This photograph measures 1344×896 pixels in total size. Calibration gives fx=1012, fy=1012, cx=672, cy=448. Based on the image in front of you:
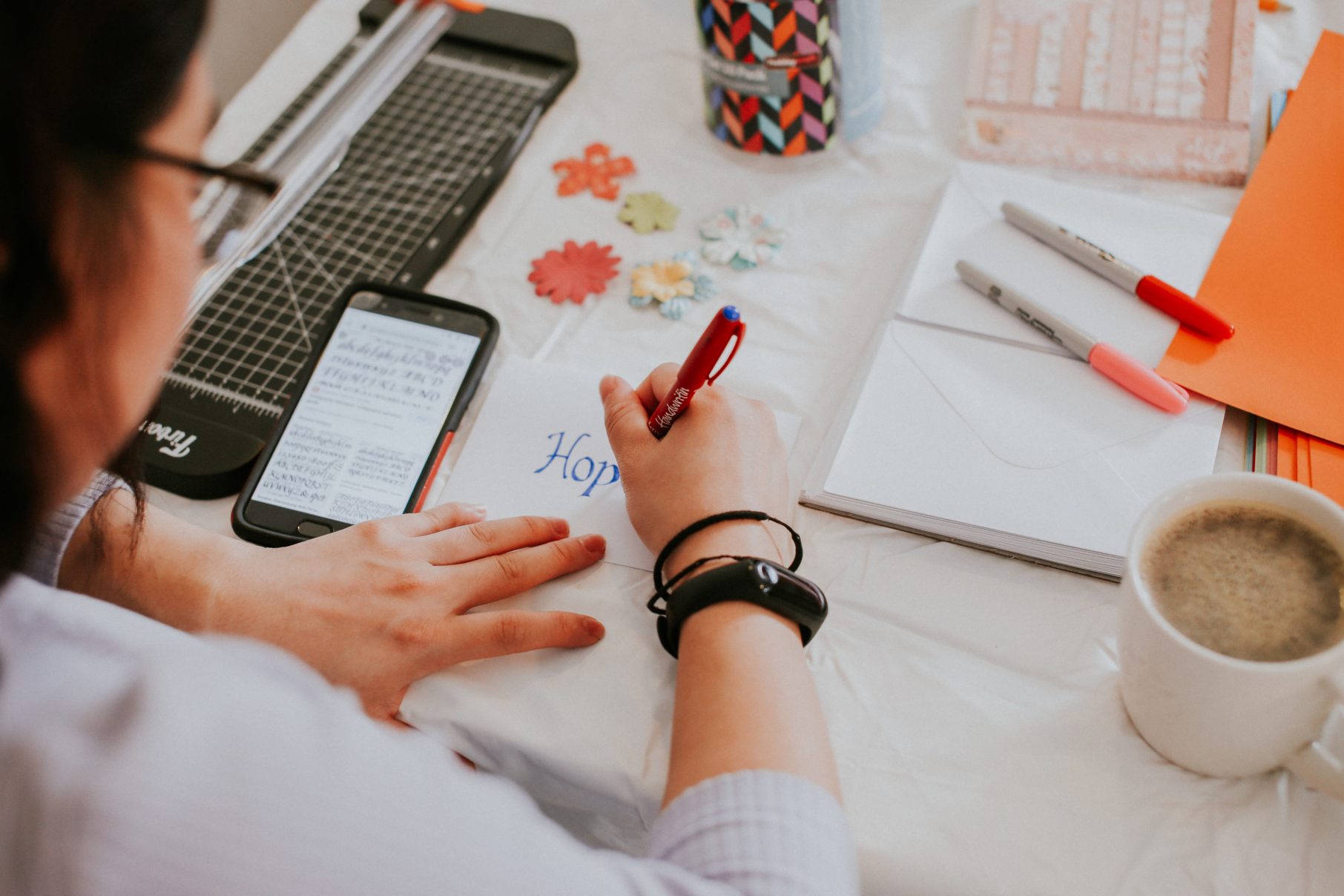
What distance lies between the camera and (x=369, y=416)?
705 mm

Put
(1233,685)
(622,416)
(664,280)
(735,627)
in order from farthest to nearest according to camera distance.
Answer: (664,280), (622,416), (735,627), (1233,685)

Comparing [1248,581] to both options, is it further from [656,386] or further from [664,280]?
[664,280]

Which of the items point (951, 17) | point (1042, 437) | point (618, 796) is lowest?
point (618, 796)

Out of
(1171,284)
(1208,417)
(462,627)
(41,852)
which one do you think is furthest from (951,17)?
(41,852)

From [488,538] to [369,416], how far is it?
143mm

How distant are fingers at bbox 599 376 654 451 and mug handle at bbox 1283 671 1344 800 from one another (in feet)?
1.26

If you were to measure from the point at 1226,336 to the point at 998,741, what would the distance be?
0.32 metres

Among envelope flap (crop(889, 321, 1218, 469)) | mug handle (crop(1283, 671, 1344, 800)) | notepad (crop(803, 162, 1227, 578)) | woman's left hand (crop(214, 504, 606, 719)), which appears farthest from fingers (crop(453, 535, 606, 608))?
mug handle (crop(1283, 671, 1344, 800))

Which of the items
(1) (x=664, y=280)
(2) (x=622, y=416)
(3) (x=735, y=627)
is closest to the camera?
(3) (x=735, y=627)

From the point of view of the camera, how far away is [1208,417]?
646mm

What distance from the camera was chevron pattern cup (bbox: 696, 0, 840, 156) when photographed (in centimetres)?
75

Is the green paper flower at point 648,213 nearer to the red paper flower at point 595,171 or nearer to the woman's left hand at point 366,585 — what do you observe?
the red paper flower at point 595,171

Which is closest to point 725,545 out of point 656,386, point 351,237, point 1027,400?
point 656,386

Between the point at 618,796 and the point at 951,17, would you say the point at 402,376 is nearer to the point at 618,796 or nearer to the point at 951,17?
the point at 618,796
